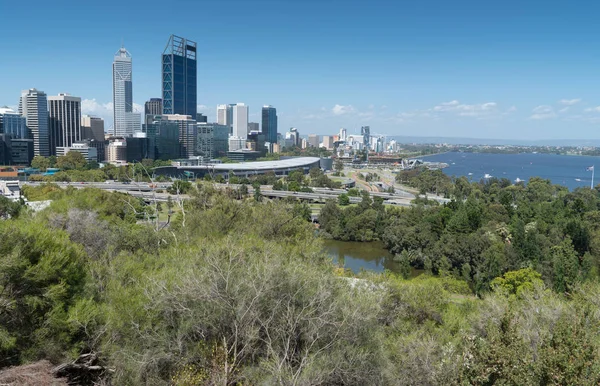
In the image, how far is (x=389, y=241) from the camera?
2567 centimetres

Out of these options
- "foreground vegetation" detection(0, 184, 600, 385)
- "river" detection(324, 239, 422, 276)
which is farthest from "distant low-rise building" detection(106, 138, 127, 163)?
"foreground vegetation" detection(0, 184, 600, 385)

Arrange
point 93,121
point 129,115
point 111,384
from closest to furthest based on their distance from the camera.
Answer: point 111,384 < point 93,121 < point 129,115

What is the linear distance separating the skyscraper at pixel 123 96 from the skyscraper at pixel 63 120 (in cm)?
4671

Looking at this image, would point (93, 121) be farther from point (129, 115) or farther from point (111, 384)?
point (111, 384)

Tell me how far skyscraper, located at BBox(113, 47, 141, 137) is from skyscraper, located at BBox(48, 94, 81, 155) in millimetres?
46709

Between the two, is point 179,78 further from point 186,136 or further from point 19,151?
point 19,151

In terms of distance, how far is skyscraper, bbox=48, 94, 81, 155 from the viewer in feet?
210

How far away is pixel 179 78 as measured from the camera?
315 feet

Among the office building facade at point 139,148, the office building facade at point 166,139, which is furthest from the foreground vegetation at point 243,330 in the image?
the office building facade at point 166,139

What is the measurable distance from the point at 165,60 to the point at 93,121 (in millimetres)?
22143

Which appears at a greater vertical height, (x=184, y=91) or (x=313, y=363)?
(x=184, y=91)

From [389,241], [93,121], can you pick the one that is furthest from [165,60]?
[389,241]

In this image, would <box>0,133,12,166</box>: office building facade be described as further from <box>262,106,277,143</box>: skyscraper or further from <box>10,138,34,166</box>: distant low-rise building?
<box>262,106,277,143</box>: skyscraper

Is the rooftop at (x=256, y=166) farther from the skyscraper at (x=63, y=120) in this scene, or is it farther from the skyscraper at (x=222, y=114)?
the skyscraper at (x=222, y=114)
